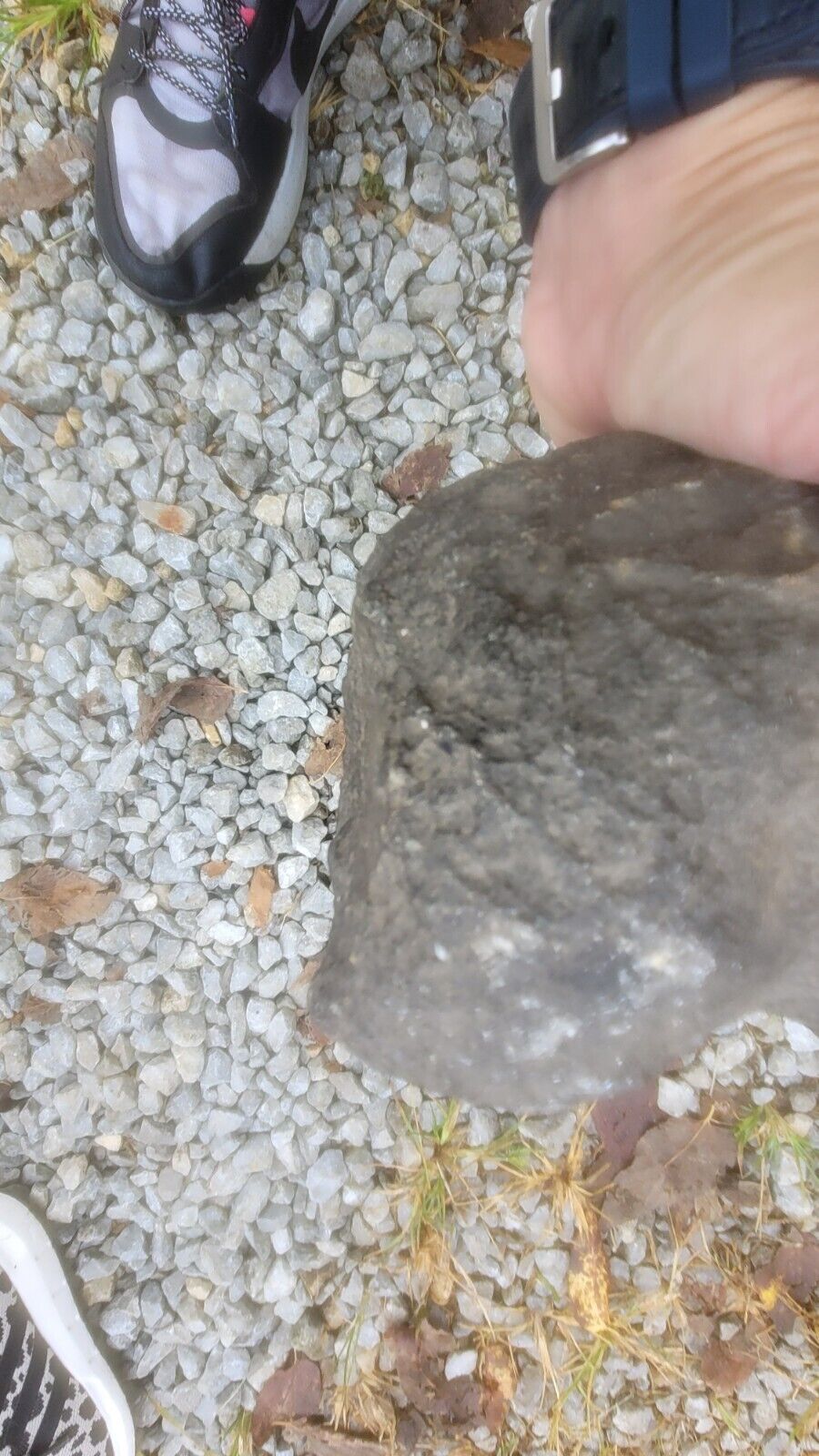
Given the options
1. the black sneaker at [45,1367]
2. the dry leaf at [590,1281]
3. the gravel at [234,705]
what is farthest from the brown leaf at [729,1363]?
the black sneaker at [45,1367]

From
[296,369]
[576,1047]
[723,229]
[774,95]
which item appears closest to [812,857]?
[576,1047]

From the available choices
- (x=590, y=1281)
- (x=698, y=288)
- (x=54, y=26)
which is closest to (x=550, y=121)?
(x=698, y=288)

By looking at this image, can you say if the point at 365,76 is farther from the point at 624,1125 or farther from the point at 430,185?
the point at 624,1125

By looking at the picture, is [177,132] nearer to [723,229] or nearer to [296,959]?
[723,229]

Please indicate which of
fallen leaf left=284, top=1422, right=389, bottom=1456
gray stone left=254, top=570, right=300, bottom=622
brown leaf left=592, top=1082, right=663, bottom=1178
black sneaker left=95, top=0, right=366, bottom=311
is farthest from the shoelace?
fallen leaf left=284, top=1422, right=389, bottom=1456

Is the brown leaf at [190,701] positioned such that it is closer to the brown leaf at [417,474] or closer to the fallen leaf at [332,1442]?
the brown leaf at [417,474]
